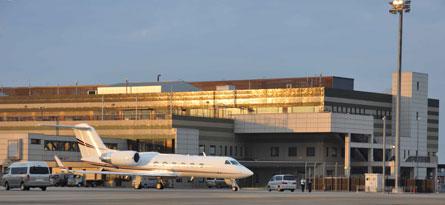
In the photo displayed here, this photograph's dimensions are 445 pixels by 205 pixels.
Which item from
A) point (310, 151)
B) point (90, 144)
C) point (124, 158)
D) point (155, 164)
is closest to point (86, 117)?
point (310, 151)

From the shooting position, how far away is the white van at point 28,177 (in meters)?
75.4

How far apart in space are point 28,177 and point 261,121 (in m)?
73.4

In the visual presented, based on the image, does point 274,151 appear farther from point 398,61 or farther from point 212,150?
point 398,61

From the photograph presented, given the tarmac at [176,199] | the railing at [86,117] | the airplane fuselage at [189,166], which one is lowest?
the tarmac at [176,199]

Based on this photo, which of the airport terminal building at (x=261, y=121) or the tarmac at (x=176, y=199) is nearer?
the tarmac at (x=176, y=199)

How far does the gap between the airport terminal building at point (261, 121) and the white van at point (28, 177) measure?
48.1 meters

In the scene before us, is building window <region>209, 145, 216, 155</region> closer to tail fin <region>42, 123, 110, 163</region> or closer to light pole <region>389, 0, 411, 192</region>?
tail fin <region>42, 123, 110, 163</region>

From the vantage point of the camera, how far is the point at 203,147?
13950cm

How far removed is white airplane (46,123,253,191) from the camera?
291 ft

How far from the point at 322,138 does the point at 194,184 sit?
27778mm

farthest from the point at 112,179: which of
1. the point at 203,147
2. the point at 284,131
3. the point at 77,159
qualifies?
the point at 284,131

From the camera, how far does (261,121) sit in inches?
5733

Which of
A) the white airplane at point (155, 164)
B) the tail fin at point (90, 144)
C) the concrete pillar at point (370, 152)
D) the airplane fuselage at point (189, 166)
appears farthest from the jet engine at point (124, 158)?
the concrete pillar at point (370, 152)

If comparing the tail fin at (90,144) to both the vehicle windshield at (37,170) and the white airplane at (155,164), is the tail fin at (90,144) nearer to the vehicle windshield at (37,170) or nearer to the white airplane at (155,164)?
the white airplane at (155,164)
